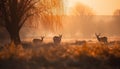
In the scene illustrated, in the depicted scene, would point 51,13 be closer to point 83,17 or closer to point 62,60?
point 62,60

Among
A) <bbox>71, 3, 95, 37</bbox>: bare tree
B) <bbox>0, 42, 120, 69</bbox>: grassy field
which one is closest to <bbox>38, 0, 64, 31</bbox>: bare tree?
<bbox>0, 42, 120, 69</bbox>: grassy field

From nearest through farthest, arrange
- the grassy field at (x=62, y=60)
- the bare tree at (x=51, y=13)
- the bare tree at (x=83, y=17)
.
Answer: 1. the grassy field at (x=62, y=60)
2. the bare tree at (x=51, y=13)
3. the bare tree at (x=83, y=17)

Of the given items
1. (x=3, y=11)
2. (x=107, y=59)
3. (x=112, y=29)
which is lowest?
(x=112, y=29)

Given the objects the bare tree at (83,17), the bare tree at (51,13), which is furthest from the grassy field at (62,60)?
the bare tree at (83,17)

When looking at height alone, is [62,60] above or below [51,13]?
below

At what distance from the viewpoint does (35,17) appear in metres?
38.4

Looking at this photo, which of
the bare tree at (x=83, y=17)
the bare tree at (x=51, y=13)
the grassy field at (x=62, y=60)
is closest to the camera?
the grassy field at (x=62, y=60)

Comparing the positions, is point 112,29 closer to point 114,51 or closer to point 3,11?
point 3,11

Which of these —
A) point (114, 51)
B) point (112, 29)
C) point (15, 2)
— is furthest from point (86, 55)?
point (112, 29)

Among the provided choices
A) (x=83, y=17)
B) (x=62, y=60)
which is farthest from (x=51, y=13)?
(x=83, y=17)

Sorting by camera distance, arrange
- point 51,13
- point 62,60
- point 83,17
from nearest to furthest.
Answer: point 62,60
point 51,13
point 83,17

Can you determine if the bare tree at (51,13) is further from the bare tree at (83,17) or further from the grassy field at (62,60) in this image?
the bare tree at (83,17)

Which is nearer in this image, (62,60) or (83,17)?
(62,60)

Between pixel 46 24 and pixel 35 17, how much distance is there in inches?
48.3
